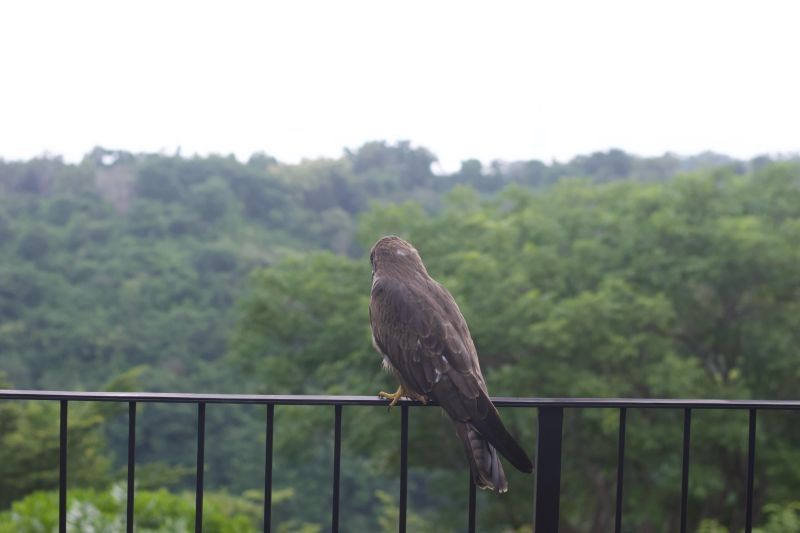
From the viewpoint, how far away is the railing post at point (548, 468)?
217cm

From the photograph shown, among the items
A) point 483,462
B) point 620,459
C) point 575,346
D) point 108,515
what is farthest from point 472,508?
point 575,346

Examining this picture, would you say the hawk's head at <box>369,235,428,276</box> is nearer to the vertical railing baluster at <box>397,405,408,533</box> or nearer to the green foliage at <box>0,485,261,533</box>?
the vertical railing baluster at <box>397,405,408,533</box>

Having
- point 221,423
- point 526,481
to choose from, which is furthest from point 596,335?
point 221,423

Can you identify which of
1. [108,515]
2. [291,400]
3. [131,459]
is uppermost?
[291,400]

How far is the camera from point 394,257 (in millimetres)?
3082

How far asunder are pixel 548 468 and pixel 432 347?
588mm

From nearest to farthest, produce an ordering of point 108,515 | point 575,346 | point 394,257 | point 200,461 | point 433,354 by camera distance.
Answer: point 200,461 → point 433,354 → point 394,257 → point 108,515 → point 575,346

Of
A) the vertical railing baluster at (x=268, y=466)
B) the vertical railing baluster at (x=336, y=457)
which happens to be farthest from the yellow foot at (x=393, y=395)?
the vertical railing baluster at (x=268, y=466)

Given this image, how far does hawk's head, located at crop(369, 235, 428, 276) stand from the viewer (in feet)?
9.96

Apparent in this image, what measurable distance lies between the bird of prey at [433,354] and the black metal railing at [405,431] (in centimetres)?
8

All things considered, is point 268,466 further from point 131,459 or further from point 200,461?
point 131,459

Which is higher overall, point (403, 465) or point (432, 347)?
point (432, 347)

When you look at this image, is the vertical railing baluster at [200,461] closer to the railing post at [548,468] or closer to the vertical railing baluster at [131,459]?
the vertical railing baluster at [131,459]

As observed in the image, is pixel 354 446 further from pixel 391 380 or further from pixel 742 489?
pixel 742 489
